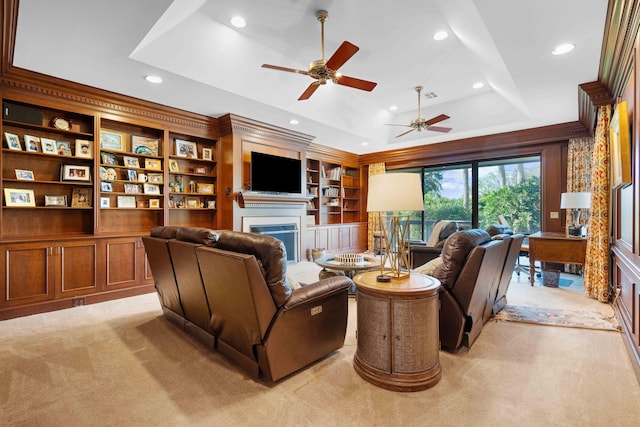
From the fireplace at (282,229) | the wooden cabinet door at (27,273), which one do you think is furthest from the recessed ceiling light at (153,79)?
the fireplace at (282,229)

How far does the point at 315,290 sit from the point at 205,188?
3591 millimetres

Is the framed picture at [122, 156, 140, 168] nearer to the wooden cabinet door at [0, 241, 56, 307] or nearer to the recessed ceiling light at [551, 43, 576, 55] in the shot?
the wooden cabinet door at [0, 241, 56, 307]

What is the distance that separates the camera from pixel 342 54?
2678mm

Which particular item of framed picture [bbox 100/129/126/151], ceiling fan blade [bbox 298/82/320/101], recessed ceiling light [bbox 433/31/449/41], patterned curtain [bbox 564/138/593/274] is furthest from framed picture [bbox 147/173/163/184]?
patterned curtain [bbox 564/138/593/274]

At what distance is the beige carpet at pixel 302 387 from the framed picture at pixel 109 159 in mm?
2178

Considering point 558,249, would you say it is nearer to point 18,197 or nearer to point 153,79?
point 153,79

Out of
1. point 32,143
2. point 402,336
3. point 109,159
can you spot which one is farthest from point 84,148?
point 402,336

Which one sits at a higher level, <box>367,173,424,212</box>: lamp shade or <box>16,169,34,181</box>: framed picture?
<box>16,169,34,181</box>: framed picture

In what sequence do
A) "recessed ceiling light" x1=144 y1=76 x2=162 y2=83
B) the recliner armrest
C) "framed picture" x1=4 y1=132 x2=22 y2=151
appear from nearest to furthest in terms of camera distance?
the recliner armrest < "framed picture" x1=4 y1=132 x2=22 y2=151 < "recessed ceiling light" x1=144 y1=76 x2=162 y2=83

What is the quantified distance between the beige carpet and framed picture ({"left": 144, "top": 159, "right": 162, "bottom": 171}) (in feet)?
7.67

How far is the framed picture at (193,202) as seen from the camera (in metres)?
4.87

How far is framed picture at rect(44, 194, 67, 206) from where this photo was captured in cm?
363

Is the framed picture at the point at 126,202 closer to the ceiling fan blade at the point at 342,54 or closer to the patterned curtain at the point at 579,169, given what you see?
the ceiling fan blade at the point at 342,54

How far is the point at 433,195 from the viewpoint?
23.5ft
